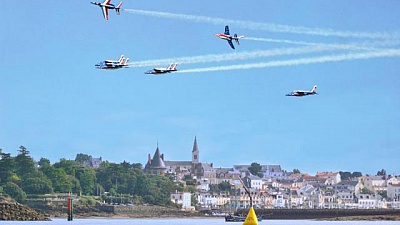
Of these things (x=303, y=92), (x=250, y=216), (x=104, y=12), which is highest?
(x=104, y=12)

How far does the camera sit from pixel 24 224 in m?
175

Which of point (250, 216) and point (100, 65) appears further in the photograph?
point (100, 65)

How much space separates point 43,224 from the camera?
18000 cm

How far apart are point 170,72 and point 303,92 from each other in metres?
19.8

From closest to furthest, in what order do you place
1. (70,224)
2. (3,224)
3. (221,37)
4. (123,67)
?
(123,67)
(221,37)
(3,224)
(70,224)

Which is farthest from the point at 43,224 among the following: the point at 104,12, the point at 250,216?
the point at 250,216

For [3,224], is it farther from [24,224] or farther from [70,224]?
[70,224]

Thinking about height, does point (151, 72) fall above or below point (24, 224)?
above

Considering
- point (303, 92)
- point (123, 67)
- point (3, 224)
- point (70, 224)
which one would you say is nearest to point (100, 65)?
point (123, 67)

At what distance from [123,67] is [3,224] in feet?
181

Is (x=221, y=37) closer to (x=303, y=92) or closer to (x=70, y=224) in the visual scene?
(x=303, y=92)

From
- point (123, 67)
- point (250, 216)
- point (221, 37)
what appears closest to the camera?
point (250, 216)

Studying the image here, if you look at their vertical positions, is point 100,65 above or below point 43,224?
above

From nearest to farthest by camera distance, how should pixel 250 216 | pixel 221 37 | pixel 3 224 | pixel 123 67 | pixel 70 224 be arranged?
pixel 250 216, pixel 123 67, pixel 221 37, pixel 3 224, pixel 70 224
